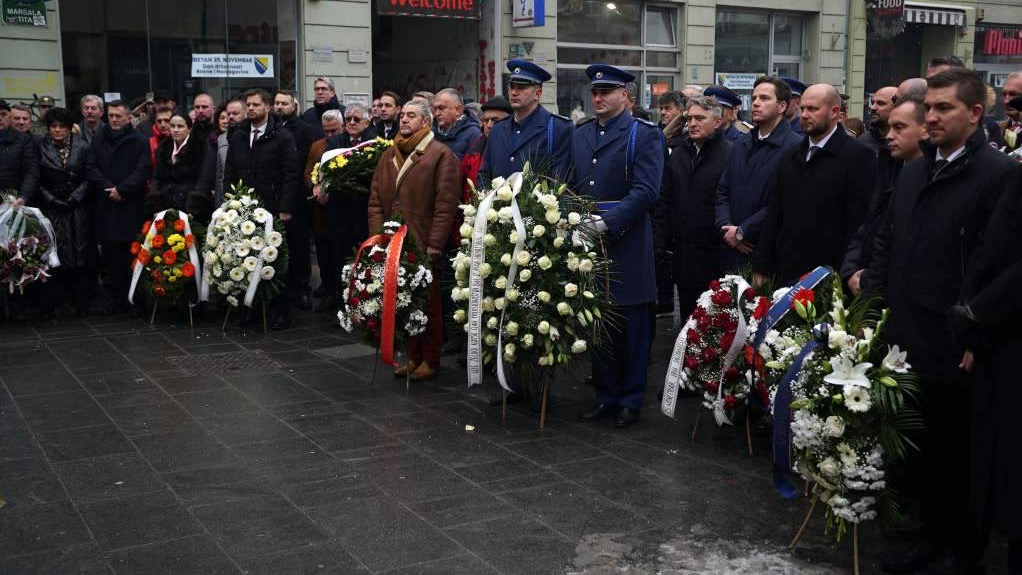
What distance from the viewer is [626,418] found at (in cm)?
714

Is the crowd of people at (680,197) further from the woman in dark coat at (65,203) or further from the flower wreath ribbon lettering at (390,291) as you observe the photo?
the flower wreath ribbon lettering at (390,291)

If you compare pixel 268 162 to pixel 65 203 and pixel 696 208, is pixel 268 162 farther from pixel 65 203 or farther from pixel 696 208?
pixel 696 208

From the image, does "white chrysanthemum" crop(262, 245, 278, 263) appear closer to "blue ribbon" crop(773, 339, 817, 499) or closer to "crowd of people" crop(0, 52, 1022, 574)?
"crowd of people" crop(0, 52, 1022, 574)

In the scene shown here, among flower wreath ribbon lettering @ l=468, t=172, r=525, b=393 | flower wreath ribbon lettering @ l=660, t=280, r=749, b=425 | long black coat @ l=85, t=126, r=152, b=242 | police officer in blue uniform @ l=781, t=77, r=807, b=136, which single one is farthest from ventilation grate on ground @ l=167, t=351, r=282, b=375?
police officer in blue uniform @ l=781, t=77, r=807, b=136

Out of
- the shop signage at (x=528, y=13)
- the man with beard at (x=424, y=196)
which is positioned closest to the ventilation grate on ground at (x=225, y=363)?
the man with beard at (x=424, y=196)

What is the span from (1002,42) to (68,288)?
79.3ft

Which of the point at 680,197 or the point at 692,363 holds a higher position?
the point at 680,197

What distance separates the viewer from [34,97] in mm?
15312

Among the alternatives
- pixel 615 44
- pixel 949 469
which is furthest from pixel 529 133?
pixel 615 44

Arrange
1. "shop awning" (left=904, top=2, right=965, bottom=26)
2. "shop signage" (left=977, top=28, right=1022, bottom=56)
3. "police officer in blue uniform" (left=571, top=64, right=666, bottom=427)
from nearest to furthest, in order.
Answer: "police officer in blue uniform" (left=571, top=64, right=666, bottom=427) → "shop awning" (left=904, top=2, right=965, bottom=26) → "shop signage" (left=977, top=28, right=1022, bottom=56)

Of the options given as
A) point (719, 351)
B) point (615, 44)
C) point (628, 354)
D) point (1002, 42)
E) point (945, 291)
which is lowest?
point (628, 354)

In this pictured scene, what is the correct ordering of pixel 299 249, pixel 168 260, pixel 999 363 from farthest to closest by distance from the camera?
pixel 299 249 < pixel 168 260 < pixel 999 363

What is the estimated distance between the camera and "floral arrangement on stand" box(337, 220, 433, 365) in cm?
795

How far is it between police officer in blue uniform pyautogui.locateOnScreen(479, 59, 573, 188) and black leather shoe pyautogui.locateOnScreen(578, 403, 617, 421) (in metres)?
1.57
